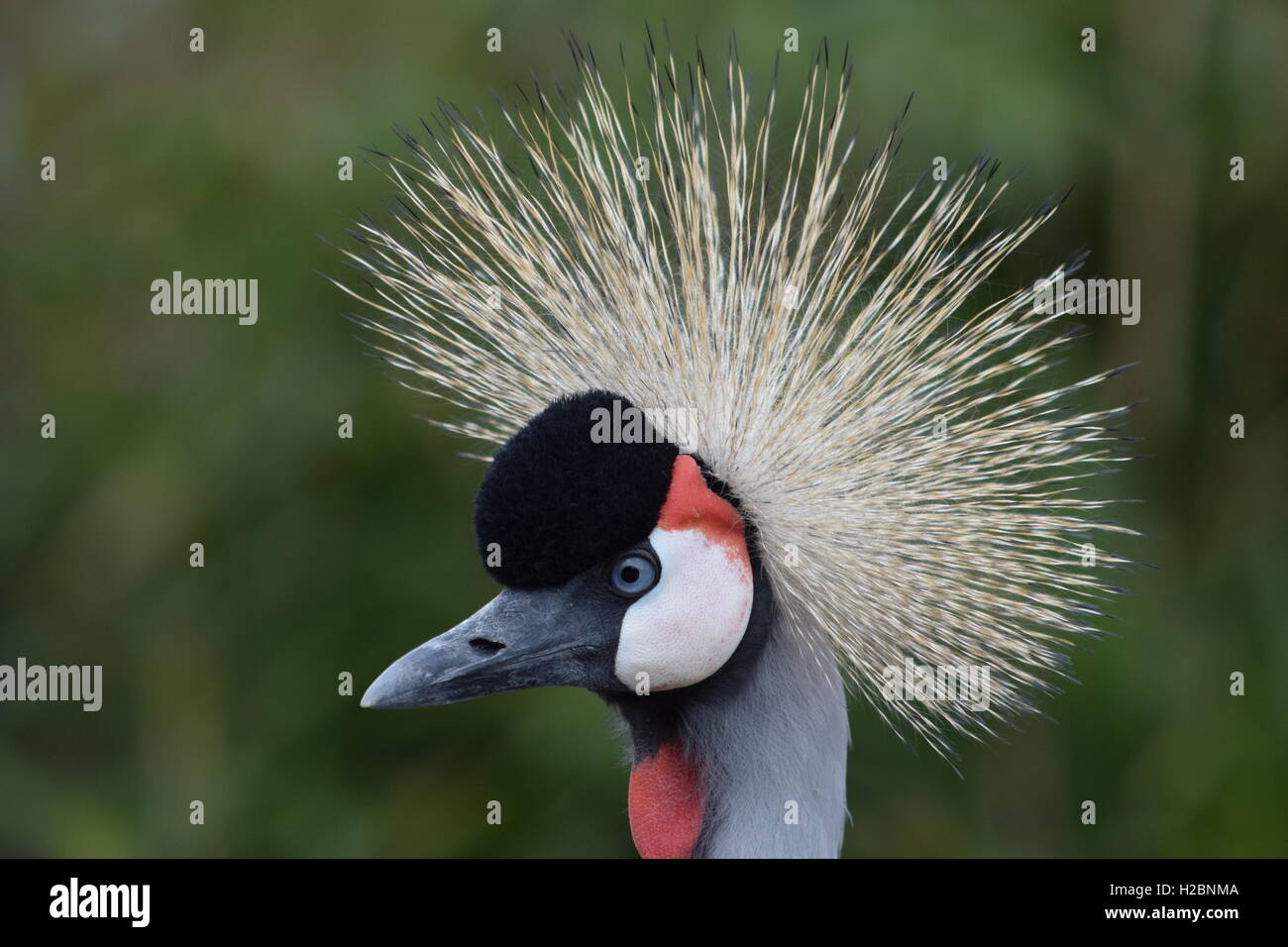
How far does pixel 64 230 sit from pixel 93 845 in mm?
1371

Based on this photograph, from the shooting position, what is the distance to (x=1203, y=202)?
2.92 metres

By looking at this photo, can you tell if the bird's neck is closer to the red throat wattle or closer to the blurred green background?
the red throat wattle

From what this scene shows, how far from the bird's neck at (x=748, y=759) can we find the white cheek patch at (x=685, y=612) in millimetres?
75

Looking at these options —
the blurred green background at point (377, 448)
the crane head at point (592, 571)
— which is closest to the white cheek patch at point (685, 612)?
the crane head at point (592, 571)

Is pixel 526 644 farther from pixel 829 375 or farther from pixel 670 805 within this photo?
pixel 829 375

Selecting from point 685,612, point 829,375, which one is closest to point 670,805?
point 685,612

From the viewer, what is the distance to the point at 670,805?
170 centimetres

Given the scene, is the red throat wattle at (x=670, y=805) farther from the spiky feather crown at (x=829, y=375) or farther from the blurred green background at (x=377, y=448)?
the blurred green background at (x=377, y=448)

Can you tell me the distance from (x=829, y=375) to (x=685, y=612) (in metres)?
0.34

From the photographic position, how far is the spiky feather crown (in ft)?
5.30

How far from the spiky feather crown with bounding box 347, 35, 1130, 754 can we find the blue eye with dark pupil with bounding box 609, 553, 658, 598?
0.15 meters

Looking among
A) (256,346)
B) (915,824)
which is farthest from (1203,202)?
(256,346)

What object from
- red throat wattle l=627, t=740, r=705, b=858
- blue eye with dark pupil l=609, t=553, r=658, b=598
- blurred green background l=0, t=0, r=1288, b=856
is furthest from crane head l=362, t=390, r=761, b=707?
blurred green background l=0, t=0, r=1288, b=856

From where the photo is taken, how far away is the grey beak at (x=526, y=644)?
5.09 ft
